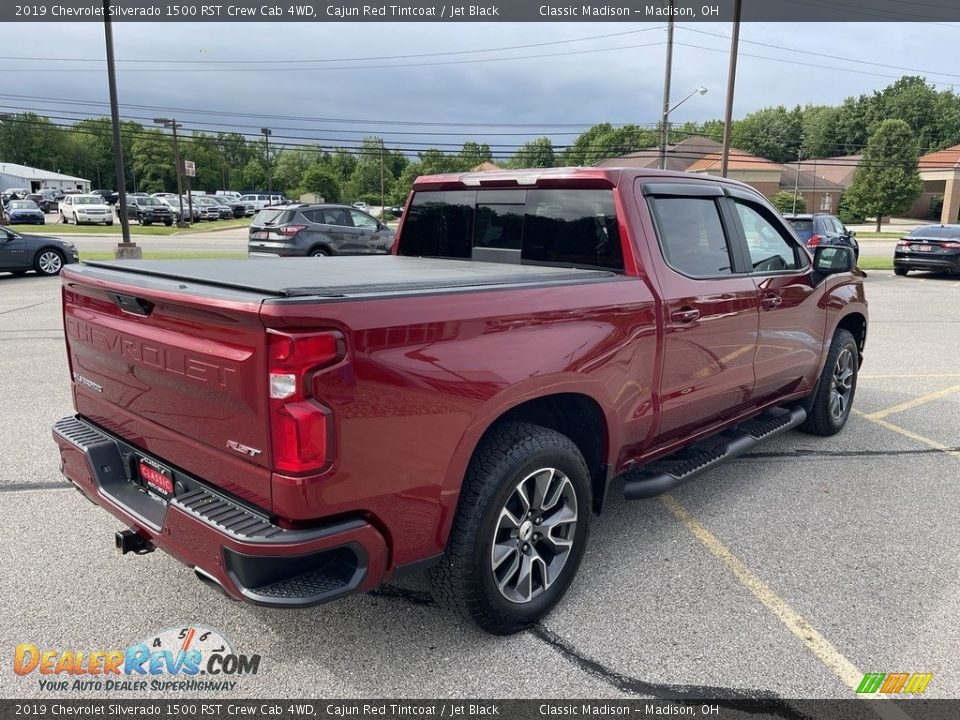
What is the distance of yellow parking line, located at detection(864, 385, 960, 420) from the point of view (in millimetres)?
6339

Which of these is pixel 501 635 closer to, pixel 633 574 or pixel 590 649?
pixel 590 649

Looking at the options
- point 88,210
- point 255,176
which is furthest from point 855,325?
point 255,176

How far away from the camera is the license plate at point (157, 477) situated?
2.69 meters

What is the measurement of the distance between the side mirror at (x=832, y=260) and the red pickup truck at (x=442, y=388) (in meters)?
0.60

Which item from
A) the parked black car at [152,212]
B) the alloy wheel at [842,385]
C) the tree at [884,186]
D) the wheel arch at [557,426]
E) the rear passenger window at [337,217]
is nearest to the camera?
the wheel arch at [557,426]

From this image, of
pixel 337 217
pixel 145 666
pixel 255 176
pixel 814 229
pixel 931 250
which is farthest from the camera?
pixel 255 176

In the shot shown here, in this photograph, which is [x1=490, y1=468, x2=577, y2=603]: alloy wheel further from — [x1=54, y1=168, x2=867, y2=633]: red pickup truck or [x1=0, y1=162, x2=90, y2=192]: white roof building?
[x1=0, y1=162, x2=90, y2=192]: white roof building

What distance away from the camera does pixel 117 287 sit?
2.72 metres

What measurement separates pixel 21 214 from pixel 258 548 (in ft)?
156

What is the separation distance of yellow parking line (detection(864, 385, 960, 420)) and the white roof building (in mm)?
95447

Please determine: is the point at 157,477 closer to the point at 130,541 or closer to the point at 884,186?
the point at 130,541

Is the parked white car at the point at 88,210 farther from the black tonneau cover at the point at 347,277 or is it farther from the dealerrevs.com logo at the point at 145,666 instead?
the dealerrevs.com logo at the point at 145,666

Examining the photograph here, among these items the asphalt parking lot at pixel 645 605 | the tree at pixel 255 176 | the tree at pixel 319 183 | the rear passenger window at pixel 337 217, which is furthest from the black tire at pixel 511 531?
the tree at pixel 255 176

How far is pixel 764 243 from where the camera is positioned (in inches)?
176
